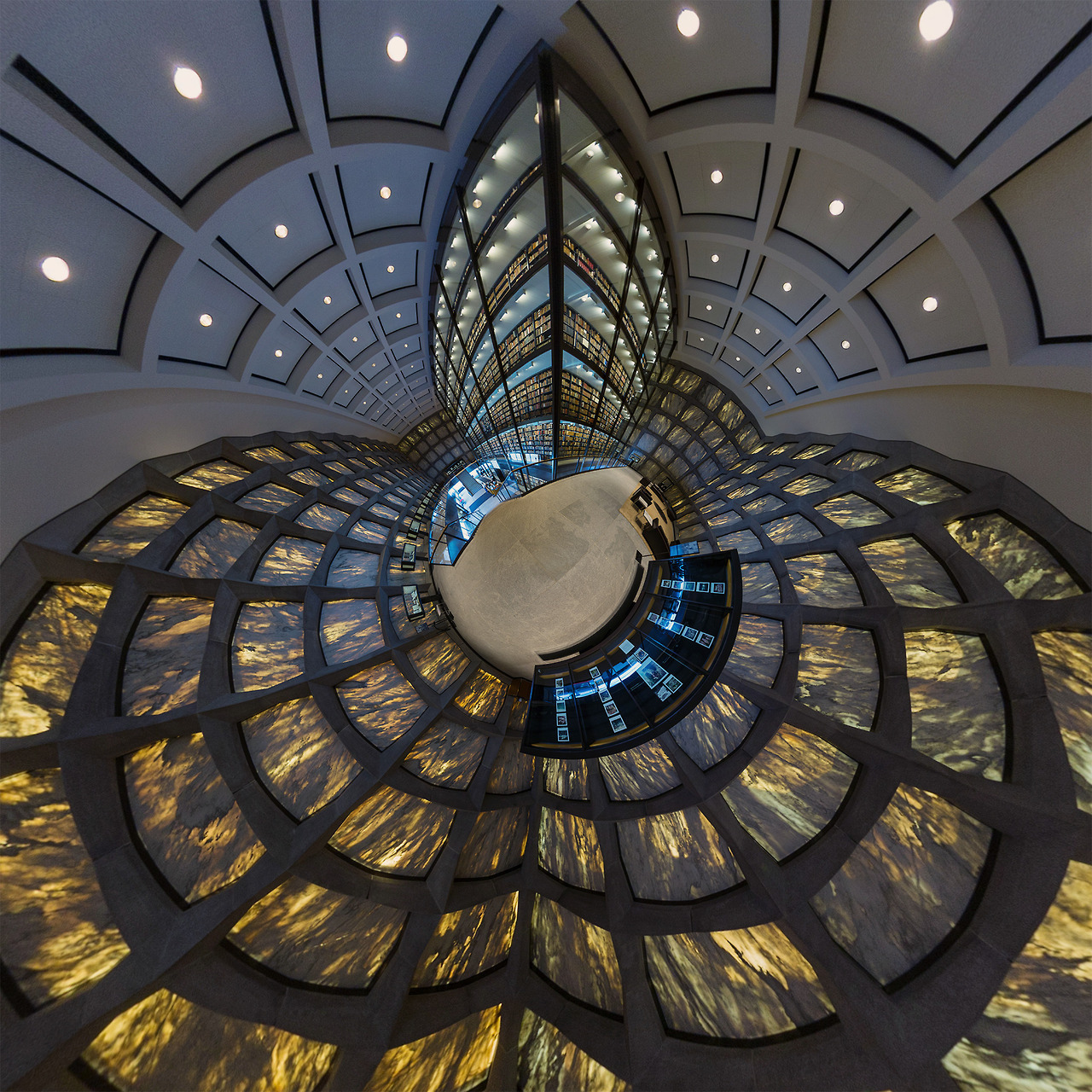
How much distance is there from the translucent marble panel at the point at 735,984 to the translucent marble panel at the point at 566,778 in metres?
3.25

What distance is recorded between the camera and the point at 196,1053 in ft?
21.2

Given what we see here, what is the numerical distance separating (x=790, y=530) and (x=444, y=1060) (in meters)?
16.3

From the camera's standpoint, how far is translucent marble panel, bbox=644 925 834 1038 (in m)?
7.00

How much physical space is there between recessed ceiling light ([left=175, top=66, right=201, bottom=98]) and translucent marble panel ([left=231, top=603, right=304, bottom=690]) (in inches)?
405

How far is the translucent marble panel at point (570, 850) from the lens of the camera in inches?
382

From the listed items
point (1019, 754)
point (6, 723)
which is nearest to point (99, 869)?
point (6, 723)

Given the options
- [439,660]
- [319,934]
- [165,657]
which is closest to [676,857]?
[319,934]

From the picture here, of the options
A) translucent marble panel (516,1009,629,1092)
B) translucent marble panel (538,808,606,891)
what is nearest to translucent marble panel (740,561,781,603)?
translucent marble panel (538,808,606,891)

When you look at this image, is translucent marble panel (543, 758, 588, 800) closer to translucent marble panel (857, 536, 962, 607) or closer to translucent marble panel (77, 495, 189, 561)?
translucent marble panel (857, 536, 962, 607)

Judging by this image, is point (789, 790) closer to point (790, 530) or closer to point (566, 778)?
point (566, 778)

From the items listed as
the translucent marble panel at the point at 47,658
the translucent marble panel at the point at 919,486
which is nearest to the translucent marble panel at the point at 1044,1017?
the translucent marble panel at the point at 919,486

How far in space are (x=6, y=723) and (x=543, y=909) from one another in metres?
11.8

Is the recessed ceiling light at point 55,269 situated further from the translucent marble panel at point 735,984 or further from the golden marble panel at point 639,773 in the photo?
the translucent marble panel at point 735,984

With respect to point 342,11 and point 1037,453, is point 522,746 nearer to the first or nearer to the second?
point 1037,453
